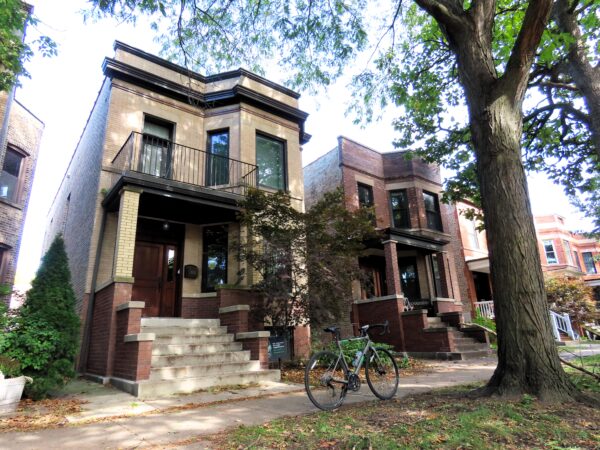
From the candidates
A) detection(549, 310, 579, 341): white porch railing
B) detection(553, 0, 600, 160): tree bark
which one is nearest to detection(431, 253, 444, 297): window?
detection(549, 310, 579, 341): white porch railing

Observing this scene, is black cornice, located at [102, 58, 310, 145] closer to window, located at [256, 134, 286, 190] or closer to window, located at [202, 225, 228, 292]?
window, located at [256, 134, 286, 190]

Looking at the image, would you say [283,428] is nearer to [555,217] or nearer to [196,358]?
[196,358]

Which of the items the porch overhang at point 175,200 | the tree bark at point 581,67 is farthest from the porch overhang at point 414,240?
the tree bark at point 581,67

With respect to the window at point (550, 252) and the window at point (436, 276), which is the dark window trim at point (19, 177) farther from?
the window at point (550, 252)

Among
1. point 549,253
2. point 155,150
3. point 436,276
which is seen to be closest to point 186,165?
point 155,150

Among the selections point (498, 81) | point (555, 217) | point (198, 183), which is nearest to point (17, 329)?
point (198, 183)

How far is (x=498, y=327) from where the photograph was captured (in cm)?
471

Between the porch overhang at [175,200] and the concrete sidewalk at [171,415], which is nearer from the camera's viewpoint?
the concrete sidewalk at [171,415]

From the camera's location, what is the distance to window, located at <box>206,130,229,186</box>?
11.6 metres

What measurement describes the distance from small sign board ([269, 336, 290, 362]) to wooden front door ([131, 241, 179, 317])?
121 inches

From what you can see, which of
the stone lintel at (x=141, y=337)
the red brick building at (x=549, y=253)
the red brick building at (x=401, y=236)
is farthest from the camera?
the red brick building at (x=549, y=253)

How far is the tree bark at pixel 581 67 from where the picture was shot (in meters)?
8.48

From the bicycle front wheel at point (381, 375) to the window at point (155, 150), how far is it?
7.68 meters

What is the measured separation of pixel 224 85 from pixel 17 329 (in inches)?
360
